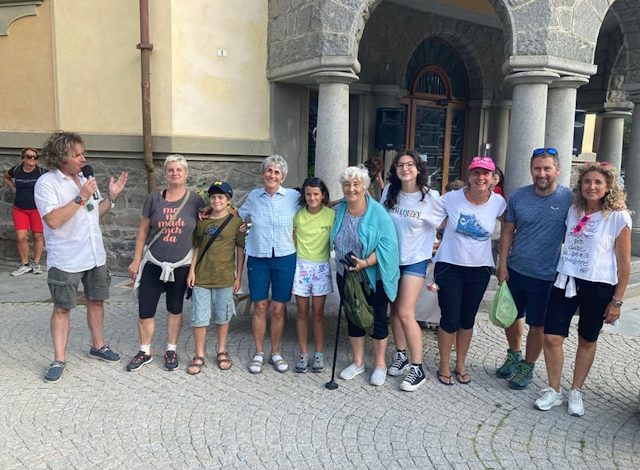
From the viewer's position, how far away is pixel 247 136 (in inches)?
285

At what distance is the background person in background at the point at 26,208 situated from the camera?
7234 mm

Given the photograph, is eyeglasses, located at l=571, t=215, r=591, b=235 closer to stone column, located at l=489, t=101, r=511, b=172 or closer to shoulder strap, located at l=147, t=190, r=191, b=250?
shoulder strap, located at l=147, t=190, r=191, b=250

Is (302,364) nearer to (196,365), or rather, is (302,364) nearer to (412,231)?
(196,365)

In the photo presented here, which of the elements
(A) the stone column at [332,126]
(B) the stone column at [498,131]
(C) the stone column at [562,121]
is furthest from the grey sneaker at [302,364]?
(B) the stone column at [498,131]

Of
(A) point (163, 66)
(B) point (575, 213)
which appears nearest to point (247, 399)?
(B) point (575, 213)

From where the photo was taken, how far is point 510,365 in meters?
4.18

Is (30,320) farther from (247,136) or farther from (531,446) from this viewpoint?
(531,446)

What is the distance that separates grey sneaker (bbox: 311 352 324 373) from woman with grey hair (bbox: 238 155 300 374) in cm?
21

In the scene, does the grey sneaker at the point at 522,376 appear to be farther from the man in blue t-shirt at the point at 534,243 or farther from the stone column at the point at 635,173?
the stone column at the point at 635,173

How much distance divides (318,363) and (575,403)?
1766 mm

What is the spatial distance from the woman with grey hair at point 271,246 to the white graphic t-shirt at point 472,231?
1.14 meters

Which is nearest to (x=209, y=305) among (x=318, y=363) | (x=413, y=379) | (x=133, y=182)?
(x=318, y=363)

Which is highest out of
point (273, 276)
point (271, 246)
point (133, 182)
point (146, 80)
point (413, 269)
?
point (146, 80)

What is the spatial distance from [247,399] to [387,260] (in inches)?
51.8
